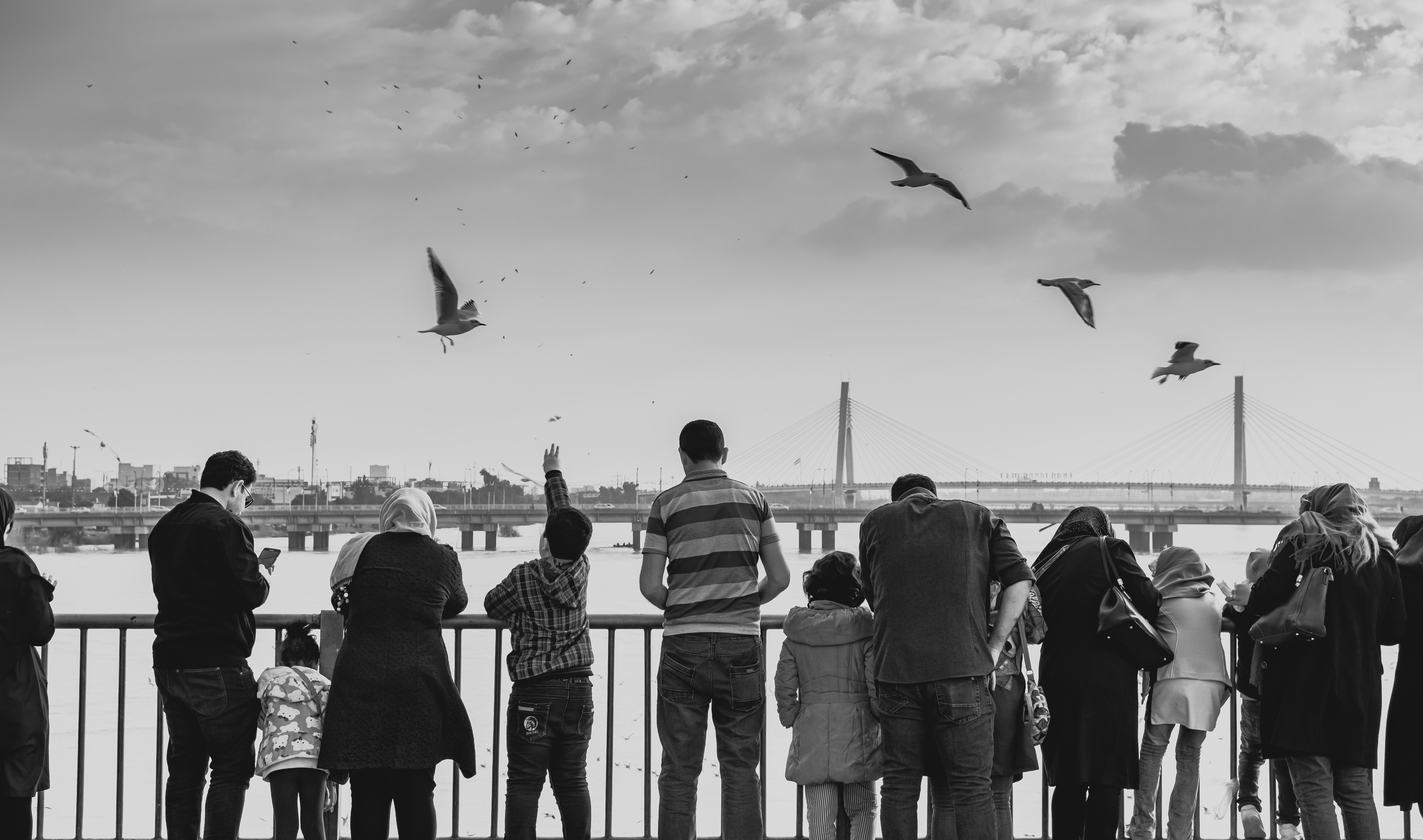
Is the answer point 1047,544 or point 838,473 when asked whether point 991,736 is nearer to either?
point 1047,544

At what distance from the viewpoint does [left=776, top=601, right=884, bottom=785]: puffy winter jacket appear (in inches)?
159

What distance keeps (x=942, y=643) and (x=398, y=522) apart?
1809 mm

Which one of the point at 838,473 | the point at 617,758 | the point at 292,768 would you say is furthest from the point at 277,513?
the point at 292,768

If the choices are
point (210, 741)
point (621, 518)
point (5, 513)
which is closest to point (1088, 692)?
point (210, 741)

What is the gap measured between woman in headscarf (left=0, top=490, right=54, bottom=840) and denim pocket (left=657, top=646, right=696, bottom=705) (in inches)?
80.6

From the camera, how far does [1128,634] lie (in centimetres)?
406

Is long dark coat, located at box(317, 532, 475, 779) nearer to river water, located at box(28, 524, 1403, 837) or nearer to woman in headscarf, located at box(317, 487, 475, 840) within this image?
woman in headscarf, located at box(317, 487, 475, 840)

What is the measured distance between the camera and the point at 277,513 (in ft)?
247

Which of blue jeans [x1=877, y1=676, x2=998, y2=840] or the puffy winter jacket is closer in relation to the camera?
blue jeans [x1=877, y1=676, x2=998, y2=840]

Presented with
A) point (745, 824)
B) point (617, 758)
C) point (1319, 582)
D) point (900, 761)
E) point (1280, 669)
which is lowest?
point (617, 758)

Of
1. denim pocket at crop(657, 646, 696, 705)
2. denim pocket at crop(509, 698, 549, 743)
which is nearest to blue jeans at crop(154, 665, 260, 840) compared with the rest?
denim pocket at crop(509, 698, 549, 743)

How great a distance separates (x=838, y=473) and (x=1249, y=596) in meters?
65.7

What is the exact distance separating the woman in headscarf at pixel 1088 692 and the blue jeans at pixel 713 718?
3.46 feet

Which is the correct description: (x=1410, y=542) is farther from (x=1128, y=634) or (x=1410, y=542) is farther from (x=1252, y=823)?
(x=1252, y=823)
